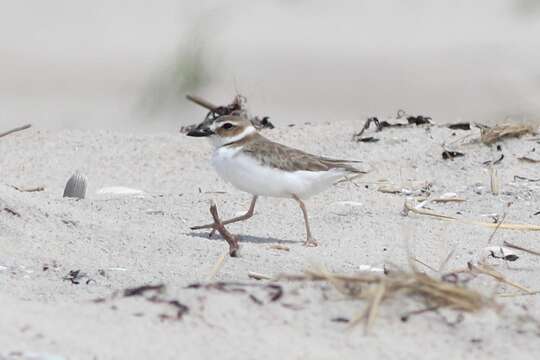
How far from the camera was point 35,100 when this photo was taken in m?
12.9

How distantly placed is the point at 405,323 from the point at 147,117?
787 cm

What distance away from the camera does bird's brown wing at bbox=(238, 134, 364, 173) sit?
20.6 ft

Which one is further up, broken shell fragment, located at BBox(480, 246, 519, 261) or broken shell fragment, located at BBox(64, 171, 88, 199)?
broken shell fragment, located at BBox(480, 246, 519, 261)

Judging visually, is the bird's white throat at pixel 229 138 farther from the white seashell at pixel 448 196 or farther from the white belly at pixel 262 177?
the white seashell at pixel 448 196

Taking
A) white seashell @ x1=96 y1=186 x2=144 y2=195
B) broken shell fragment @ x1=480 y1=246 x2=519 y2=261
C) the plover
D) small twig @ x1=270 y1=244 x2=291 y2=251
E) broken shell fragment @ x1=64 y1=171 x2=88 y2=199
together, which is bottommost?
white seashell @ x1=96 y1=186 x2=144 y2=195

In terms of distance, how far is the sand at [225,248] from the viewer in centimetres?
357

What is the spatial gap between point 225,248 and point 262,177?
595 mm

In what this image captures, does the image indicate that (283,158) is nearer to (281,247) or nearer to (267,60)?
(281,247)

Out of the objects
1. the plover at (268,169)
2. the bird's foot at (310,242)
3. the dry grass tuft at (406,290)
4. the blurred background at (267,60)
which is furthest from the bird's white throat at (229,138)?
the blurred background at (267,60)

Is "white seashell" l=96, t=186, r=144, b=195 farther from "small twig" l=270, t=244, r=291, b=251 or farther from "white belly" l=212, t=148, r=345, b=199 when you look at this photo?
"small twig" l=270, t=244, r=291, b=251

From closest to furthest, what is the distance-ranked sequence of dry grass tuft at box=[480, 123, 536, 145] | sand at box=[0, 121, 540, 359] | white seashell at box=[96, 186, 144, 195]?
sand at box=[0, 121, 540, 359], white seashell at box=[96, 186, 144, 195], dry grass tuft at box=[480, 123, 536, 145]

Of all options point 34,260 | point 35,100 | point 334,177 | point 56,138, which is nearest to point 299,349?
point 34,260

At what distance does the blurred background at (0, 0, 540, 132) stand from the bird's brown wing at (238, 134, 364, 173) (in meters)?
4.22

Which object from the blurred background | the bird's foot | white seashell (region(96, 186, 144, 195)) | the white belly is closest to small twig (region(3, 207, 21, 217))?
the white belly
